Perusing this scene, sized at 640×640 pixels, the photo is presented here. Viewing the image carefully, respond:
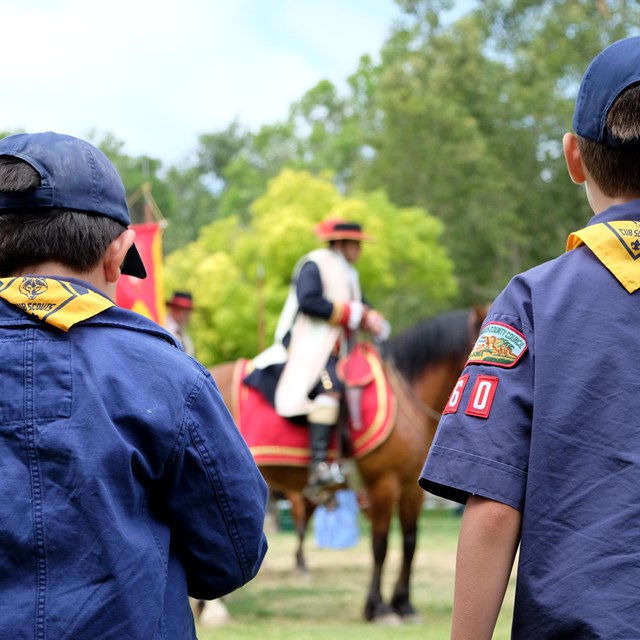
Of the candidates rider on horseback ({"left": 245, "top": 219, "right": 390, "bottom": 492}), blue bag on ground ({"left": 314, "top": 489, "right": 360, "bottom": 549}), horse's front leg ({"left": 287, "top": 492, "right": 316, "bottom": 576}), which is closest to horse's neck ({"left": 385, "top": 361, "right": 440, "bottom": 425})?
rider on horseback ({"left": 245, "top": 219, "right": 390, "bottom": 492})

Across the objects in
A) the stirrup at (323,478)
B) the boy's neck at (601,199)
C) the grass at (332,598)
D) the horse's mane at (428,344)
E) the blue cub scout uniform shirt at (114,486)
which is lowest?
the grass at (332,598)

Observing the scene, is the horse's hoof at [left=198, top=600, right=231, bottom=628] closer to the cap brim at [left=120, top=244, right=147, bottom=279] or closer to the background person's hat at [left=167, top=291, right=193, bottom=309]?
the background person's hat at [left=167, top=291, right=193, bottom=309]

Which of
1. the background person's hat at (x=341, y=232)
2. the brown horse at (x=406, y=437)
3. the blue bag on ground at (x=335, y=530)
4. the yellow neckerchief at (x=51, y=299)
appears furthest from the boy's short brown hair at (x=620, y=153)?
the blue bag on ground at (x=335, y=530)

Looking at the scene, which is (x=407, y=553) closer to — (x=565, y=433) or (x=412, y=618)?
(x=412, y=618)

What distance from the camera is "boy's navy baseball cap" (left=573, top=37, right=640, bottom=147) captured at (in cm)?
175

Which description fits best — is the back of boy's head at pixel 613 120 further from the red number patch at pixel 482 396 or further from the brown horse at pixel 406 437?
the brown horse at pixel 406 437

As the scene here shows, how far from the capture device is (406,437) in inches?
316

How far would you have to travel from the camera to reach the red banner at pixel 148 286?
8.15 meters

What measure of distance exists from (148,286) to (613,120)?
7.00 metres

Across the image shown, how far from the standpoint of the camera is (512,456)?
1.68m

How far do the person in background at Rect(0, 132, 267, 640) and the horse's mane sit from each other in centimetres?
646

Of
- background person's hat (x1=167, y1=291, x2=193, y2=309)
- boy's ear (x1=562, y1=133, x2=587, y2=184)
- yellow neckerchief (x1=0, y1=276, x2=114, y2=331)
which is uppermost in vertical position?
boy's ear (x1=562, y1=133, x2=587, y2=184)

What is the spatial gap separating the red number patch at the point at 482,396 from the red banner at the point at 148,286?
6.36m

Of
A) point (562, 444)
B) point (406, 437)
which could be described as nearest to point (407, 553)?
point (406, 437)
